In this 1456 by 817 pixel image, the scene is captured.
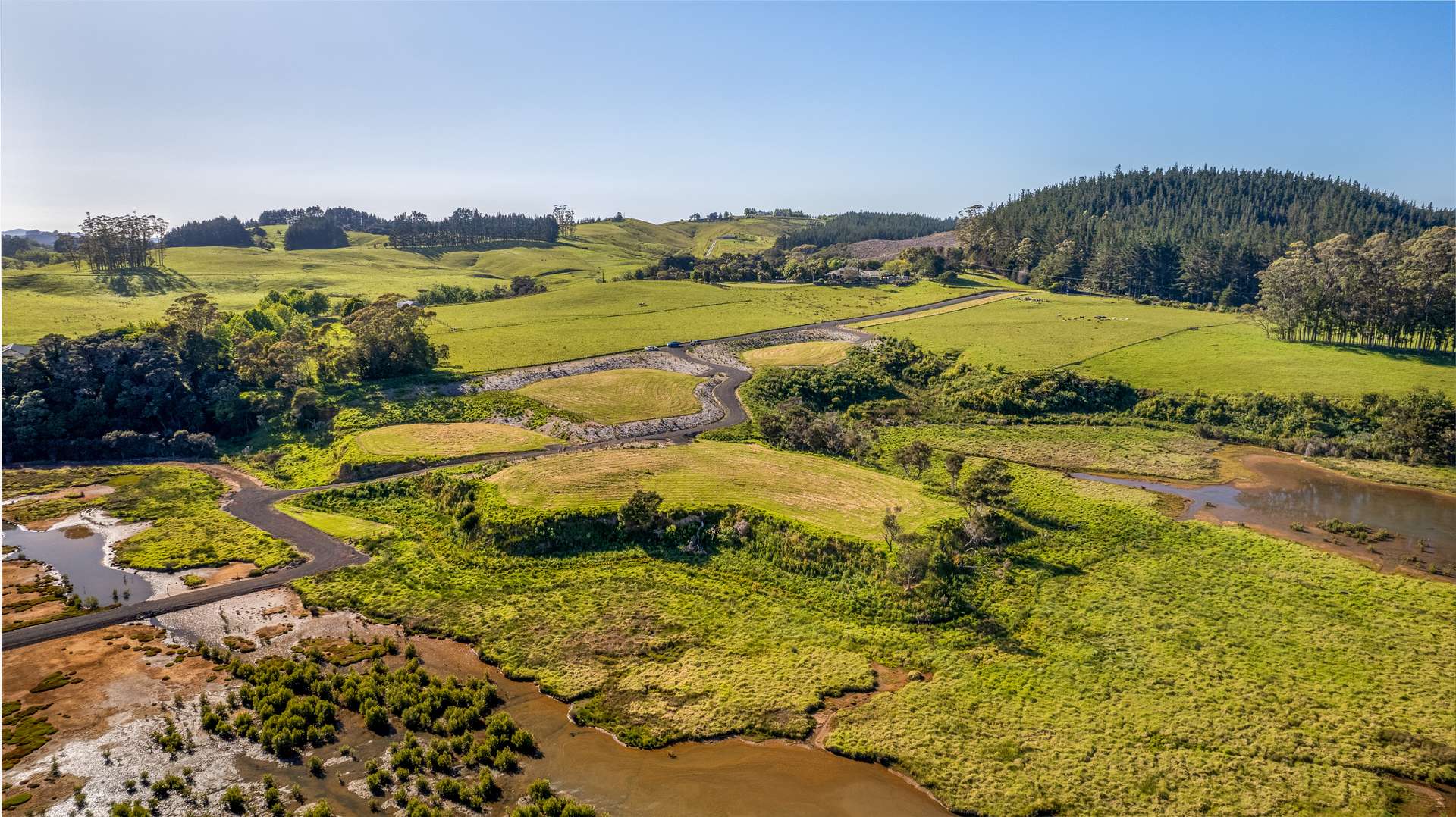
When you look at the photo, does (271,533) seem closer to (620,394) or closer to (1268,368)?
(620,394)

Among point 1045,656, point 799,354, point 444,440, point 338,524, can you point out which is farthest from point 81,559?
point 799,354

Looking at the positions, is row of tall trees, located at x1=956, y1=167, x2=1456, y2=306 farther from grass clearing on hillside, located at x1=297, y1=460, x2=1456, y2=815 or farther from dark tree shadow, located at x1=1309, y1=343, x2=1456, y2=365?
grass clearing on hillside, located at x1=297, y1=460, x2=1456, y2=815

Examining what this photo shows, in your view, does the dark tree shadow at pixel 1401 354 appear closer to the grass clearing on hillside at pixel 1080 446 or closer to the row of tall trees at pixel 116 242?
the grass clearing on hillside at pixel 1080 446

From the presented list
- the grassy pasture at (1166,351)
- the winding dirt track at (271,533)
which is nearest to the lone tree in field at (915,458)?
the winding dirt track at (271,533)

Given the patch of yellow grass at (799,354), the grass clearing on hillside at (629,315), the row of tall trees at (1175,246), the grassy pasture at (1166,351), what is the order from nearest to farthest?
the grassy pasture at (1166,351) → the patch of yellow grass at (799,354) → the grass clearing on hillside at (629,315) → the row of tall trees at (1175,246)

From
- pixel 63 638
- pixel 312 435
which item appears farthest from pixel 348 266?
pixel 63 638

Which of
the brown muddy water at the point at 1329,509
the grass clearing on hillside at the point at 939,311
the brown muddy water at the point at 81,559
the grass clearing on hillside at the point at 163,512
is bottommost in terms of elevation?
the brown muddy water at the point at 81,559
